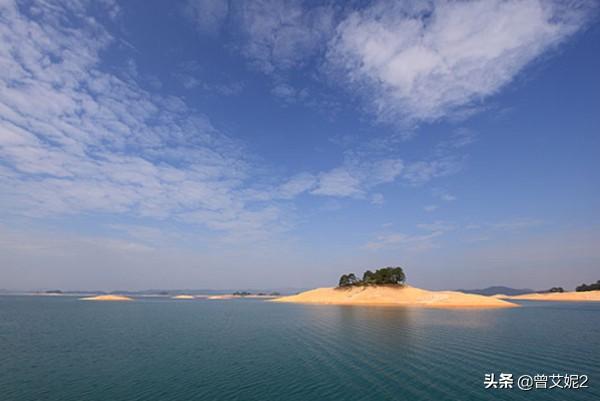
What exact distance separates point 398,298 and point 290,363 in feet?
379

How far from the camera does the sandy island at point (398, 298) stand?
118 m

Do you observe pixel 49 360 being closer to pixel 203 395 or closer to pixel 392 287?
pixel 203 395

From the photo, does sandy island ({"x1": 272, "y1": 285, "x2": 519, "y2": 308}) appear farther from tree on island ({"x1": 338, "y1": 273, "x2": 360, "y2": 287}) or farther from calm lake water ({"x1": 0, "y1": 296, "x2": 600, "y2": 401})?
calm lake water ({"x1": 0, "y1": 296, "x2": 600, "y2": 401})

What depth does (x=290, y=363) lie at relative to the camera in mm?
31250

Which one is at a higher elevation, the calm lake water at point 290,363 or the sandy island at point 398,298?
the sandy island at point 398,298

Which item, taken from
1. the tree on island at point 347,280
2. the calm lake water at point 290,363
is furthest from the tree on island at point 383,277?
the calm lake water at point 290,363

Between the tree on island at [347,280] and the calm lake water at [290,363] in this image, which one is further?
the tree on island at [347,280]

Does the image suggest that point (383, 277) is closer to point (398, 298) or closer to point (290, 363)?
point (398, 298)

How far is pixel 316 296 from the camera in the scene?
164 meters

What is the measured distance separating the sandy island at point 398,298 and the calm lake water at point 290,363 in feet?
229

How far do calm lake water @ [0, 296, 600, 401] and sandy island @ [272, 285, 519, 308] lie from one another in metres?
69.8

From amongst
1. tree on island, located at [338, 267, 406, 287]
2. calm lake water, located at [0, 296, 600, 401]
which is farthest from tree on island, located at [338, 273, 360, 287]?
calm lake water, located at [0, 296, 600, 401]

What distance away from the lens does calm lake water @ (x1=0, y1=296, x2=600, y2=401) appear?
75.3ft

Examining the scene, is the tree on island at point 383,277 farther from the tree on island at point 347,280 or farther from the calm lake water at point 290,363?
the calm lake water at point 290,363
